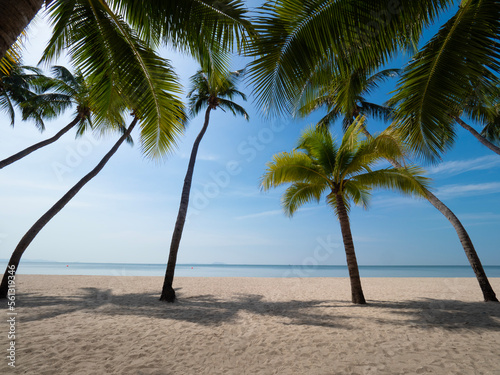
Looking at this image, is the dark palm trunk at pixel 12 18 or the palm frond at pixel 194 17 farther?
the palm frond at pixel 194 17

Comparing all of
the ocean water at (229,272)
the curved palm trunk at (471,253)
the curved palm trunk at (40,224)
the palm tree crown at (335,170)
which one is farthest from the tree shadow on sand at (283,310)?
the ocean water at (229,272)

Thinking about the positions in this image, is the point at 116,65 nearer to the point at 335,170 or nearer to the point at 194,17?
the point at 194,17

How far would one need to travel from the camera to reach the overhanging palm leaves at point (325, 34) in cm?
284

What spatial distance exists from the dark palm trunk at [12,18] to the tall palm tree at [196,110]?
5.27 m

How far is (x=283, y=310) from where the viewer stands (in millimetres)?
6953

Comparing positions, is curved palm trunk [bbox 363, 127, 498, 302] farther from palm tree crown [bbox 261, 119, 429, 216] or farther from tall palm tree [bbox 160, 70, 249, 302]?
tall palm tree [bbox 160, 70, 249, 302]

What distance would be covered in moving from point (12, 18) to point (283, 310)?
7510 millimetres

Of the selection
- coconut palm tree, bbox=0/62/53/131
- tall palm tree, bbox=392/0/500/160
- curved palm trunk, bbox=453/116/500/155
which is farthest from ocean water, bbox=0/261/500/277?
tall palm tree, bbox=392/0/500/160

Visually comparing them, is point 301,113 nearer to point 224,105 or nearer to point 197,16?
point 197,16

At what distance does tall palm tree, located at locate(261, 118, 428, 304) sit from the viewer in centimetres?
747

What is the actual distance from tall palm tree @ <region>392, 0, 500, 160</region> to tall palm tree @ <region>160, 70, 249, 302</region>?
4677 millimetres

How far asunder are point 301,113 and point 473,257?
7.75 metres

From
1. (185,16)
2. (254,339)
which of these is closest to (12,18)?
(185,16)

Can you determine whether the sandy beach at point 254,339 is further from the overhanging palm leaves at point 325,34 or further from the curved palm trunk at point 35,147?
the curved palm trunk at point 35,147
